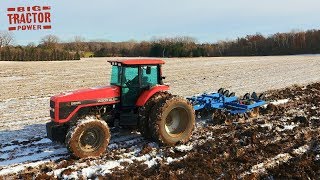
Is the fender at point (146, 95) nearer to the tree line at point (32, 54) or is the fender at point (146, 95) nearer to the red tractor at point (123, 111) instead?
the red tractor at point (123, 111)

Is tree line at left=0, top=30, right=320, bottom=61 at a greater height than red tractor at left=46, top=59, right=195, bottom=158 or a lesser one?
greater

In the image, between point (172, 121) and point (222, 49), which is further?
point (222, 49)

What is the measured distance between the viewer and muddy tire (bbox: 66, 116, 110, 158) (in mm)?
7301

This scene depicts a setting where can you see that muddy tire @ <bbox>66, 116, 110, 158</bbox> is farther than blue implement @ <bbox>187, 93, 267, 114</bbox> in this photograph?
No

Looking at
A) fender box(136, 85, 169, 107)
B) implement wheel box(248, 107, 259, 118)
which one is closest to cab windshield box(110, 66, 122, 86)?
fender box(136, 85, 169, 107)

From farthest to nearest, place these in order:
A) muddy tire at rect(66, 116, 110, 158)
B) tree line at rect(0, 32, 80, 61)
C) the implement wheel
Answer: tree line at rect(0, 32, 80, 61)
the implement wheel
muddy tire at rect(66, 116, 110, 158)

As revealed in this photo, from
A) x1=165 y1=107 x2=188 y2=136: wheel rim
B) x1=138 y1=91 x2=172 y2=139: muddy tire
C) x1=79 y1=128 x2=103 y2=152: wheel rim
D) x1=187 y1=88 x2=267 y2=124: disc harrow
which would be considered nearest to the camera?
x1=79 y1=128 x2=103 y2=152: wheel rim

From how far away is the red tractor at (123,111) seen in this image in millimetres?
7625

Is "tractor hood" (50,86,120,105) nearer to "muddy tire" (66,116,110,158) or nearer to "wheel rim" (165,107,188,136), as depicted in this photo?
"muddy tire" (66,116,110,158)

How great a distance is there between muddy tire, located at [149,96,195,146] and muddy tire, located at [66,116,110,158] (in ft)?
3.66

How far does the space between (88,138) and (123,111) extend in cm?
128

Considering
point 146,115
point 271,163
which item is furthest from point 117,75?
point 271,163

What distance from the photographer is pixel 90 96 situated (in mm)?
8078

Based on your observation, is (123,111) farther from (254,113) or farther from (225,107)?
(254,113)
